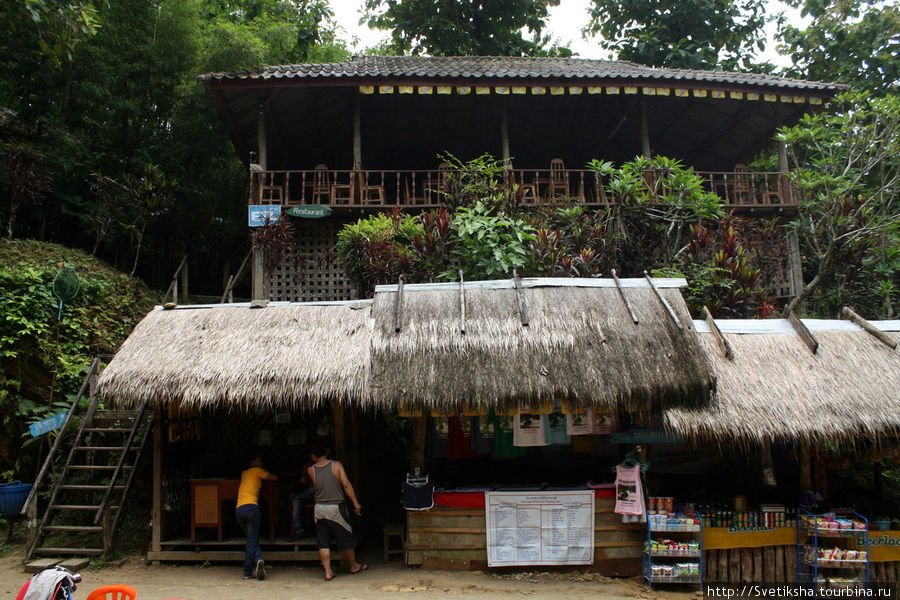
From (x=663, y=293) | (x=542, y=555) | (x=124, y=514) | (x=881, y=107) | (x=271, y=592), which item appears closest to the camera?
(x=271, y=592)

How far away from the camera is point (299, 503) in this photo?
6.92m

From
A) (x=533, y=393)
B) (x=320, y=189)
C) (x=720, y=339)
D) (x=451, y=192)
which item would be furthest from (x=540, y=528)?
(x=320, y=189)

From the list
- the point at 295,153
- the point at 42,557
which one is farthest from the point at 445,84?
the point at 42,557

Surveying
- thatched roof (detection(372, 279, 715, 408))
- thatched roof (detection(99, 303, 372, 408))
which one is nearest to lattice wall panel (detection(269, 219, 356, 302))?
thatched roof (detection(99, 303, 372, 408))

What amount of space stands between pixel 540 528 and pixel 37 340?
23.9 feet

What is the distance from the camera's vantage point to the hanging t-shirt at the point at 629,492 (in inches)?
242

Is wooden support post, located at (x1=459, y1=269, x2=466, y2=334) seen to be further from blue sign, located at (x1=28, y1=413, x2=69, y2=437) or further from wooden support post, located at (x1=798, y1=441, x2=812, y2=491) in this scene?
blue sign, located at (x1=28, y1=413, x2=69, y2=437)

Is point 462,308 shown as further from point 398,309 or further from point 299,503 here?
point 299,503

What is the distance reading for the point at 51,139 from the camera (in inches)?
447

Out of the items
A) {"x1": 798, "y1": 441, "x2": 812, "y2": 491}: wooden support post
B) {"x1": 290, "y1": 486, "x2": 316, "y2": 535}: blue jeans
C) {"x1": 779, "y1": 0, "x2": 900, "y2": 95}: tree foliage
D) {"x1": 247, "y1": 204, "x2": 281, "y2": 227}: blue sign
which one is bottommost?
{"x1": 290, "y1": 486, "x2": 316, "y2": 535}: blue jeans

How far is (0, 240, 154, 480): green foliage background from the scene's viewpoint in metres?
8.20

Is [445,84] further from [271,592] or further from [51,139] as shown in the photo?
[271,592]

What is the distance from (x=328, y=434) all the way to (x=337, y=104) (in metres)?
7.02

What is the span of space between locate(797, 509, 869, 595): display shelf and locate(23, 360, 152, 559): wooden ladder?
7372mm
